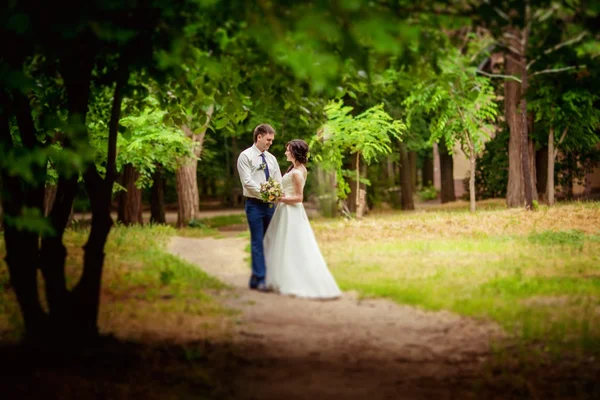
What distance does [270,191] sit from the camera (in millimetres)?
9883

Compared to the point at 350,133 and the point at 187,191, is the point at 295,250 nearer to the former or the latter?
the point at 350,133

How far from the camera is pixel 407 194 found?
29188mm

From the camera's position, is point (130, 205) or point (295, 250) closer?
point (295, 250)

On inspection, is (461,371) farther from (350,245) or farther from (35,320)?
(350,245)

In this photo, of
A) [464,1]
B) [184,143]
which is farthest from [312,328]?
[184,143]

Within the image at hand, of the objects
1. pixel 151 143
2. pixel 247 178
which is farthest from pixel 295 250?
pixel 151 143

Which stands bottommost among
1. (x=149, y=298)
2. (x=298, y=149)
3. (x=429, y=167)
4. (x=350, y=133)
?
(x=149, y=298)

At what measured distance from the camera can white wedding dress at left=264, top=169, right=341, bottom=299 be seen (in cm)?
931

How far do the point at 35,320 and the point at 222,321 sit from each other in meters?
2.03

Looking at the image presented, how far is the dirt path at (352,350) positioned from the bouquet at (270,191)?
1321 millimetres

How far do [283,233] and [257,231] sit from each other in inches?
15.1

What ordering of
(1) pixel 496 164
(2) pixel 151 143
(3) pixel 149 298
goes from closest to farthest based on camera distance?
1. (3) pixel 149 298
2. (2) pixel 151 143
3. (1) pixel 496 164

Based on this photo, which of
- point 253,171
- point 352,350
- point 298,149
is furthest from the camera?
point 253,171

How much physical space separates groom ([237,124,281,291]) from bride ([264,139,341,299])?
0.18 m
